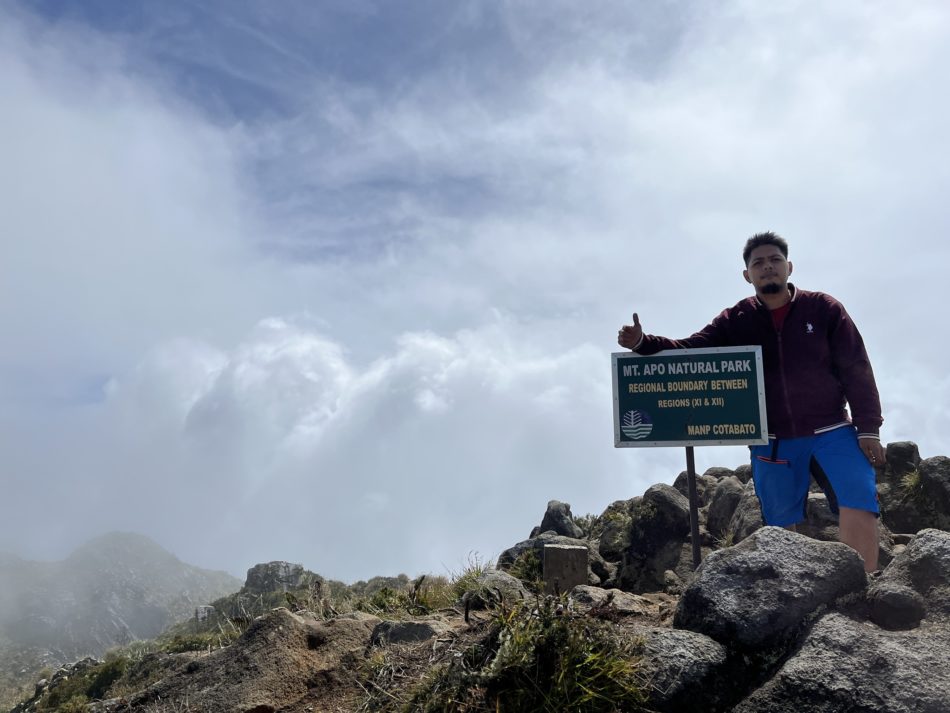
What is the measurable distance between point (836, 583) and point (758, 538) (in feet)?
1.51

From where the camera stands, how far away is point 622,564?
11.5m

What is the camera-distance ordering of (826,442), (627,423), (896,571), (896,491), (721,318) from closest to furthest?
(896,571)
(826,442)
(721,318)
(627,423)
(896,491)

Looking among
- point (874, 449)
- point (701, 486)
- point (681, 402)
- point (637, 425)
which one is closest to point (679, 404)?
point (681, 402)

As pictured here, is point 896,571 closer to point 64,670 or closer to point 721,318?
point 721,318

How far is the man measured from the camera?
18.9 ft

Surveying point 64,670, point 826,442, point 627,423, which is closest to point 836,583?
point 826,442

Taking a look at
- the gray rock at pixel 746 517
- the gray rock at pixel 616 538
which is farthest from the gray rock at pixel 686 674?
the gray rock at pixel 616 538

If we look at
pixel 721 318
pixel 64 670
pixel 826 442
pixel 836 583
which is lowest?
pixel 64 670

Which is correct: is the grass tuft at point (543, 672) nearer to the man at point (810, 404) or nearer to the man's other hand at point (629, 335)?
the man at point (810, 404)

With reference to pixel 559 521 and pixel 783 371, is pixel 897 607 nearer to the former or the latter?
pixel 783 371

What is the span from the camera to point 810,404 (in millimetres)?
6188

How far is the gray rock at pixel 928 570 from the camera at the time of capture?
4422mm

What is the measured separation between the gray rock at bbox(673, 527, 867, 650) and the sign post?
11.1ft

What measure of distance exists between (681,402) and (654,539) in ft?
12.5
